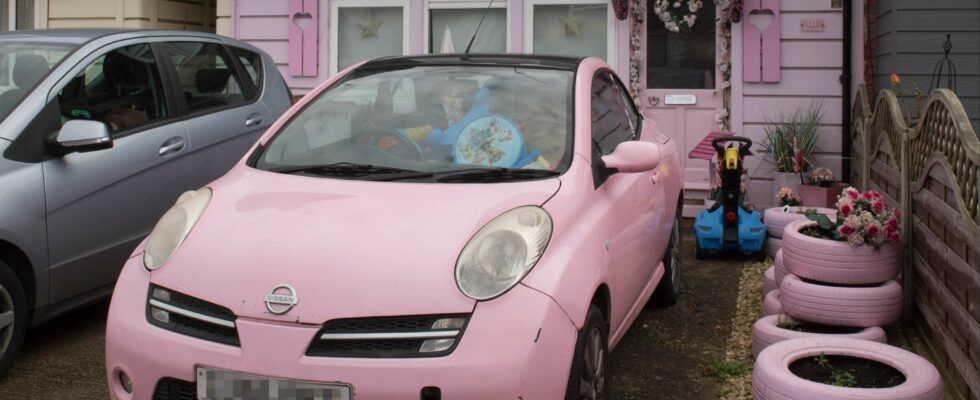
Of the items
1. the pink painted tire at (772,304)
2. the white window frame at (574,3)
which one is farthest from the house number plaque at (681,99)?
the pink painted tire at (772,304)

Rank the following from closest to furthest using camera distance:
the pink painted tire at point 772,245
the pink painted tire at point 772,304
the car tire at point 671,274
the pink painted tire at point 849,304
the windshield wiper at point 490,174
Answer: the windshield wiper at point 490,174
the pink painted tire at point 849,304
the pink painted tire at point 772,304
the car tire at point 671,274
the pink painted tire at point 772,245

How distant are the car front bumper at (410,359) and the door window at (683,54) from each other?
6.24 metres

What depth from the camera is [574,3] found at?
30.8 ft

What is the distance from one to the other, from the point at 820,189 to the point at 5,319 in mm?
6199

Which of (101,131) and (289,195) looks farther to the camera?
(101,131)

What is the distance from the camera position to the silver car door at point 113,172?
15.5ft

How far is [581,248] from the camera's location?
3.47 metres

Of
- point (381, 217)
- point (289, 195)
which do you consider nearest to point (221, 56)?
point (289, 195)

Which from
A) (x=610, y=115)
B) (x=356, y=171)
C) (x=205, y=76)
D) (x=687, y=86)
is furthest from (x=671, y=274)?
(x=687, y=86)

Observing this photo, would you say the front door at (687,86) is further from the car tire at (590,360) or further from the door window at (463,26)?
the car tire at (590,360)

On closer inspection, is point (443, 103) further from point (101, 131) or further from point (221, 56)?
point (221, 56)

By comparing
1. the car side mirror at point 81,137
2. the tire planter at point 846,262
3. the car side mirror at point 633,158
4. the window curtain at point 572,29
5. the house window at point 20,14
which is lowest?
the tire planter at point 846,262

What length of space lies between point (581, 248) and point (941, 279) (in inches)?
72.6

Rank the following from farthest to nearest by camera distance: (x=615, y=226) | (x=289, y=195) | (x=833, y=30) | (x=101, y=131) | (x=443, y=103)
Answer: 1. (x=833, y=30)
2. (x=101, y=131)
3. (x=443, y=103)
4. (x=615, y=226)
5. (x=289, y=195)
